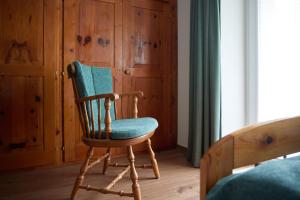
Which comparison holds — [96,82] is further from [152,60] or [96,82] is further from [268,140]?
[268,140]

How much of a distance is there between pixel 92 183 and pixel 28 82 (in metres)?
1.04

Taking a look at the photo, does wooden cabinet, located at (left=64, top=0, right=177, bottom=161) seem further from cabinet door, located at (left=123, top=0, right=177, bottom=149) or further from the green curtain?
the green curtain

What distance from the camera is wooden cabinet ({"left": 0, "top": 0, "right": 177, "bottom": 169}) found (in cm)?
213

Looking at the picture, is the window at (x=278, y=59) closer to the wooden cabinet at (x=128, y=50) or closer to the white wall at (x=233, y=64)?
the white wall at (x=233, y=64)

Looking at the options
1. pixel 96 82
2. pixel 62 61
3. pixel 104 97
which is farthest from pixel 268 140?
pixel 62 61

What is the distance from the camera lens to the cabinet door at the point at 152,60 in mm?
2654

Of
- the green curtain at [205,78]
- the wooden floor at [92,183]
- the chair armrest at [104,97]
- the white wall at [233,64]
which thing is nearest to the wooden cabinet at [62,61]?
the wooden floor at [92,183]

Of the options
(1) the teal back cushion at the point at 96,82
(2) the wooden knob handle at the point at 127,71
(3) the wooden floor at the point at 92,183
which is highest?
(2) the wooden knob handle at the point at 127,71

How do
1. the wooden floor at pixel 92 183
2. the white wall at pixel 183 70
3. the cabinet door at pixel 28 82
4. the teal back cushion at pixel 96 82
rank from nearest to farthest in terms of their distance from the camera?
the wooden floor at pixel 92 183 → the teal back cushion at pixel 96 82 → the cabinet door at pixel 28 82 → the white wall at pixel 183 70

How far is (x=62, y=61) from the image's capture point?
2324 mm

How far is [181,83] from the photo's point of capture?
2.93m

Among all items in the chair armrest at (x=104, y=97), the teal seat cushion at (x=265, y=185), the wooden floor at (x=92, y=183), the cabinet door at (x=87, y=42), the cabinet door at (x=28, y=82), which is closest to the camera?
the teal seat cushion at (x=265, y=185)

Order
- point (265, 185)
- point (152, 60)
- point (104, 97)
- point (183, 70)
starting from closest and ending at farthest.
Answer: point (265, 185)
point (104, 97)
point (152, 60)
point (183, 70)

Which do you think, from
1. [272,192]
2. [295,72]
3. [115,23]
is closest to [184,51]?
[115,23]
